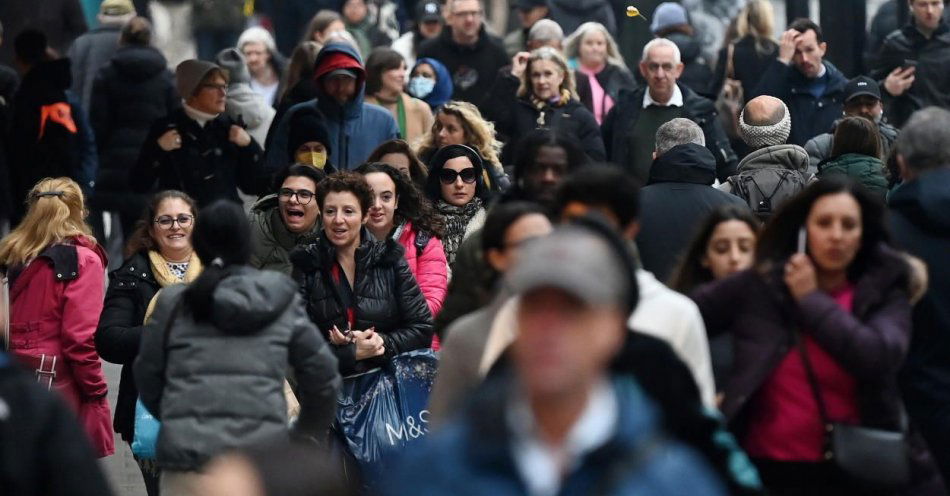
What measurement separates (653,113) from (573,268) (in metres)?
9.83

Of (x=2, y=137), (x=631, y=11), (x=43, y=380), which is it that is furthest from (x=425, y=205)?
(x=631, y=11)

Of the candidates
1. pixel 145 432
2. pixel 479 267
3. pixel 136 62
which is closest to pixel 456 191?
pixel 145 432

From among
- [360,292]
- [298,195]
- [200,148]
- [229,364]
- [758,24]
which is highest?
[229,364]

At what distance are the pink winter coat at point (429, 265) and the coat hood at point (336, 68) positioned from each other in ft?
8.01

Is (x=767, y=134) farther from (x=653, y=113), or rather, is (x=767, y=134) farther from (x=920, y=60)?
(x=920, y=60)

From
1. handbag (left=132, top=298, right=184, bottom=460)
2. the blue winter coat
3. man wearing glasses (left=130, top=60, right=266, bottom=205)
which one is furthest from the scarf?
the blue winter coat

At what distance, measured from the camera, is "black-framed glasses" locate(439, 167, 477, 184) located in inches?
422

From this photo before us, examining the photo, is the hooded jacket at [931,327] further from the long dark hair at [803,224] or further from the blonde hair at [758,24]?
the blonde hair at [758,24]

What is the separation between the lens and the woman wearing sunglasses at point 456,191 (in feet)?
34.7

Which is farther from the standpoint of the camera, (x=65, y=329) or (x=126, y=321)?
(x=65, y=329)

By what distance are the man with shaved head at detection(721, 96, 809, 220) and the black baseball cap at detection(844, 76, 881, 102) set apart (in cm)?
132

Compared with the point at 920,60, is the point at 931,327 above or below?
above

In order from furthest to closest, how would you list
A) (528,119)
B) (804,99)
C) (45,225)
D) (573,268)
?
(804,99)
(528,119)
(45,225)
(573,268)

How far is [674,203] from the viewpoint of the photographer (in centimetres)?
905
